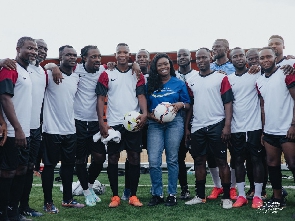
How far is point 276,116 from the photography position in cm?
566

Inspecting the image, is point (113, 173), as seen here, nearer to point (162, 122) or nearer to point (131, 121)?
point (131, 121)

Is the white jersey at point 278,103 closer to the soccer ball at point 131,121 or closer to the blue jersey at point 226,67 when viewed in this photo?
the blue jersey at point 226,67

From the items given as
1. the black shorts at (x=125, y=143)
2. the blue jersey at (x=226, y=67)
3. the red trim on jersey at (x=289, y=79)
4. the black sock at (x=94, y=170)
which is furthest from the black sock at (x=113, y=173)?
the red trim on jersey at (x=289, y=79)

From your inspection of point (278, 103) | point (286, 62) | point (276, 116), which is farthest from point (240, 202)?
point (286, 62)

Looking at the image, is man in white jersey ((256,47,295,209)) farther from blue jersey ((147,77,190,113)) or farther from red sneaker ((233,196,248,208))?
blue jersey ((147,77,190,113))

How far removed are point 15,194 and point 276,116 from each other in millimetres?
3880

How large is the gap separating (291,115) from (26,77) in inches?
150

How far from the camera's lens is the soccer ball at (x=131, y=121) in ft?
19.9

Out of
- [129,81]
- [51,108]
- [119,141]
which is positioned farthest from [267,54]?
[51,108]

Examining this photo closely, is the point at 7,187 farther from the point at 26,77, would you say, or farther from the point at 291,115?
the point at 291,115

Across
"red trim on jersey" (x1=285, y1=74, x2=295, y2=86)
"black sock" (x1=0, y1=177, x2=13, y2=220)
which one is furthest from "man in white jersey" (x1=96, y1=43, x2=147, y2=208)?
"red trim on jersey" (x1=285, y1=74, x2=295, y2=86)

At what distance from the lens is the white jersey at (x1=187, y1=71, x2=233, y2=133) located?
621 cm

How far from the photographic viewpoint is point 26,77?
509cm

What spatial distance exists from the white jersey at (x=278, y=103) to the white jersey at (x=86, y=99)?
9.35 feet
